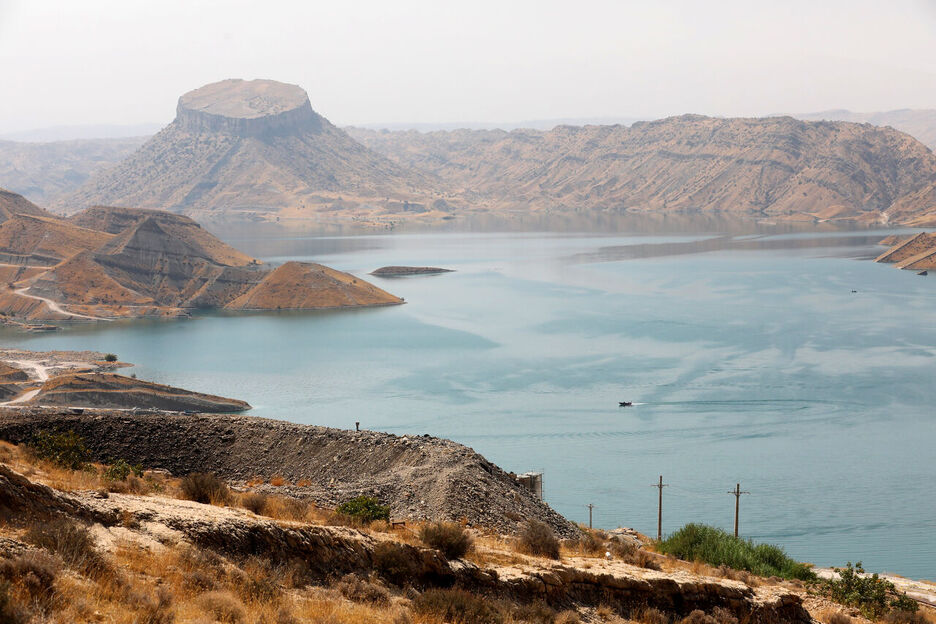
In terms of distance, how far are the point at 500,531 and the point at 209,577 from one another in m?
7.93

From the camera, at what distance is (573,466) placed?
37.5 m

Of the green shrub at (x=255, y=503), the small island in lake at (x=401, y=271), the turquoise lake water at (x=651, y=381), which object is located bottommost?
the turquoise lake water at (x=651, y=381)

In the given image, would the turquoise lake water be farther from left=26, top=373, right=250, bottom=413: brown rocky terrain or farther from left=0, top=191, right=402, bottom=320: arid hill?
left=0, top=191, right=402, bottom=320: arid hill

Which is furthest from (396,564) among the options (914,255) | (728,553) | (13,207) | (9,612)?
(914,255)

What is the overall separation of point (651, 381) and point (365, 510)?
40.9m

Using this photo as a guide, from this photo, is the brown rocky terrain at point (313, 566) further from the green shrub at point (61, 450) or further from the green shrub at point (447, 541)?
the green shrub at point (61, 450)

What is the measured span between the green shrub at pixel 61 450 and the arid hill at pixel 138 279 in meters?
70.0

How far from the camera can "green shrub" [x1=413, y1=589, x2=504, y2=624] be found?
8703 mm

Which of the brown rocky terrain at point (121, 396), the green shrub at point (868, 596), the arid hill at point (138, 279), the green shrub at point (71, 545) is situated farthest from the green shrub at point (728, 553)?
the arid hill at point (138, 279)

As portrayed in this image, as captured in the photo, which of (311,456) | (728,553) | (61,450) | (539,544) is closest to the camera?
(539,544)

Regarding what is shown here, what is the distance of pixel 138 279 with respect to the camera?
92.7m

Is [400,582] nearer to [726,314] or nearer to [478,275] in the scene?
[726,314]

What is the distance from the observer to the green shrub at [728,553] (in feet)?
53.9

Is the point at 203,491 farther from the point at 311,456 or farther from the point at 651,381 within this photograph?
the point at 651,381
